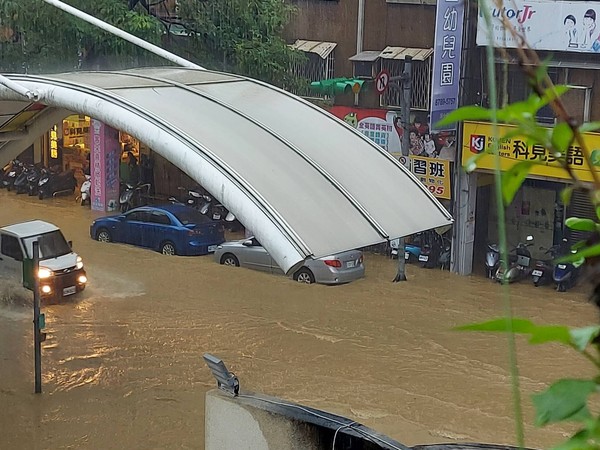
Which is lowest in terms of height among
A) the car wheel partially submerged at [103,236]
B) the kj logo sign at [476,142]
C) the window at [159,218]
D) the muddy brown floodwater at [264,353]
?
the muddy brown floodwater at [264,353]

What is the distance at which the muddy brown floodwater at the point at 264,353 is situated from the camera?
35.8 ft

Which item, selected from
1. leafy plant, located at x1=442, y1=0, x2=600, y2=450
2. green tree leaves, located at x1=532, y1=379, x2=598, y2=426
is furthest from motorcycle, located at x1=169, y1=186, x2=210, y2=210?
green tree leaves, located at x1=532, y1=379, x2=598, y2=426

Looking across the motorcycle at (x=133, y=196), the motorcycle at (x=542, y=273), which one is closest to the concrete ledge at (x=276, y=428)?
the motorcycle at (x=542, y=273)

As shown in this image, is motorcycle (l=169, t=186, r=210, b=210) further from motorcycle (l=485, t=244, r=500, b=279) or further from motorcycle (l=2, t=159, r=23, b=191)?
motorcycle (l=485, t=244, r=500, b=279)

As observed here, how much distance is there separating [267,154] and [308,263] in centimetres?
780

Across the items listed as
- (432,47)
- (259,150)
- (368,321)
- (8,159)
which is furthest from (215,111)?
(432,47)

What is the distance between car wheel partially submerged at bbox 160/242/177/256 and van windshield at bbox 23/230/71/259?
3084mm

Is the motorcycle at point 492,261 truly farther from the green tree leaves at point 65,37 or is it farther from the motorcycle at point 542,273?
the green tree leaves at point 65,37

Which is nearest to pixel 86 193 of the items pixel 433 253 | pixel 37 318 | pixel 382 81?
pixel 382 81

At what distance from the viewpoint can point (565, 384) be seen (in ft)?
2.81

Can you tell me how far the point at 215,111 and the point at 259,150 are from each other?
0.93 meters

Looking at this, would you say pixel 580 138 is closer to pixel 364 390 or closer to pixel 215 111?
pixel 215 111

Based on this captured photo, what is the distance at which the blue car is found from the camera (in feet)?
60.1

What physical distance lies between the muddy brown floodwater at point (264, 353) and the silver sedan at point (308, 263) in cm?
20
